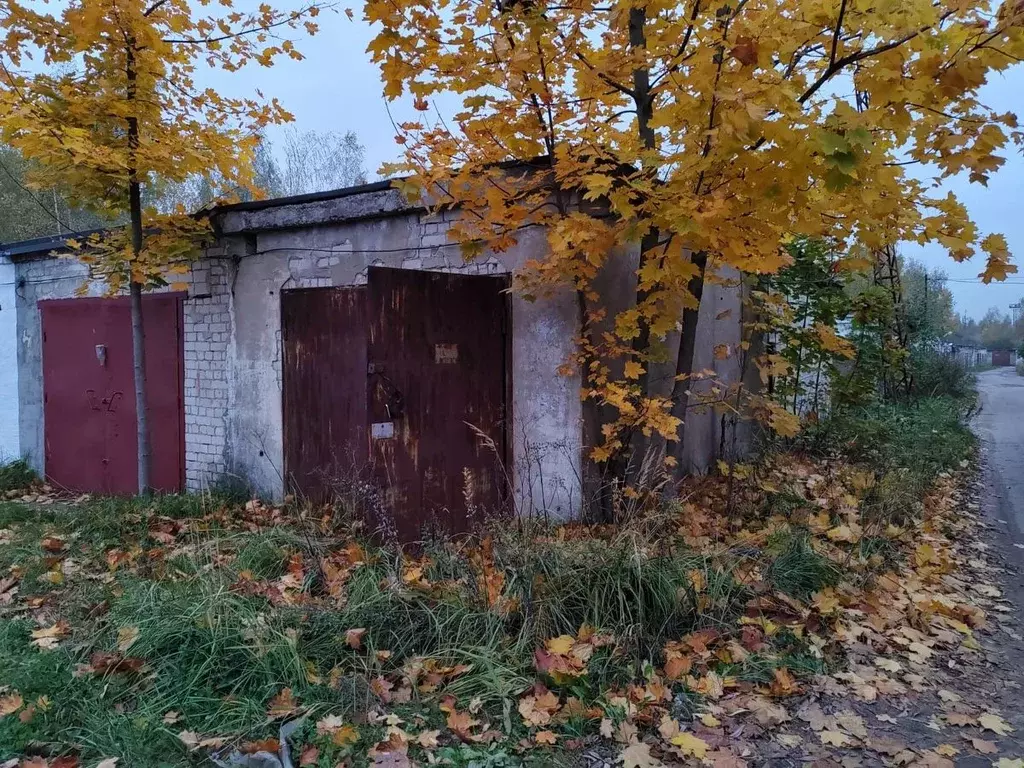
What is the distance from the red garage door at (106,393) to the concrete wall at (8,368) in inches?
29.3

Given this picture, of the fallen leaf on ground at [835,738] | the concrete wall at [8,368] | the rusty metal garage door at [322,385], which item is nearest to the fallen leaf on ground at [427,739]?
the fallen leaf on ground at [835,738]

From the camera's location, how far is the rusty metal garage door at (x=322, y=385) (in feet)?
18.2

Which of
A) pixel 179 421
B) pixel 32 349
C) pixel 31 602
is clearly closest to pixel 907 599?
pixel 31 602

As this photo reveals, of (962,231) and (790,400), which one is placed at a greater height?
(962,231)

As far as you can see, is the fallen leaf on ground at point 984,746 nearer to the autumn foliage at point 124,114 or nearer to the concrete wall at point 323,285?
the concrete wall at point 323,285

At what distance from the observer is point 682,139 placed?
377 cm

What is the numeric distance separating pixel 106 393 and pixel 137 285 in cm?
188

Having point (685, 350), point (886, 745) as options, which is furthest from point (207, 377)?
point (886, 745)

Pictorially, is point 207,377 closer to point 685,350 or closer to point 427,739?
point 685,350

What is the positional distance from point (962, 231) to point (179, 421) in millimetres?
6815

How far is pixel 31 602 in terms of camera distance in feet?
13.2

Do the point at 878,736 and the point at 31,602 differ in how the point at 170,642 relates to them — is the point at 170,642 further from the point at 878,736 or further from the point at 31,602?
the point at 878,736

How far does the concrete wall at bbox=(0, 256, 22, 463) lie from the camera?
27.0 ft

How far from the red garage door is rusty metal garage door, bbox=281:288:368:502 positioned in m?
1.65
